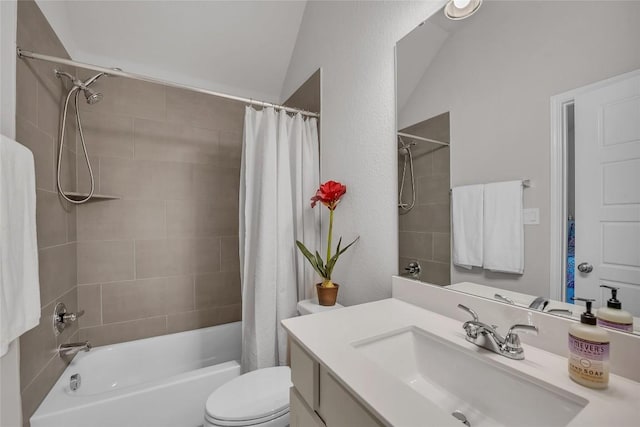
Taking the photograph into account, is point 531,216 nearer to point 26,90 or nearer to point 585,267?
point 585,267

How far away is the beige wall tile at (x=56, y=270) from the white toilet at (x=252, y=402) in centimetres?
99

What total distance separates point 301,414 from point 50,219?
1.57m

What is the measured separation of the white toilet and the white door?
1110mm

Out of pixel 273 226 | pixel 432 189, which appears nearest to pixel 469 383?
pixel 432 189

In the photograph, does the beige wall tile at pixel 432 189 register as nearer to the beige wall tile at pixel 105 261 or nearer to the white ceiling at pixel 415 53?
the white ceiling at pixel 415 53

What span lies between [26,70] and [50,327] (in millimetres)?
1207

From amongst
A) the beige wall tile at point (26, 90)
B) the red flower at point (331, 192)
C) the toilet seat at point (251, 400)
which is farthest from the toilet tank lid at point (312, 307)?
the beige wall tile at point (26, 90)

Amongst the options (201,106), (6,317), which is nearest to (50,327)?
(6,317)

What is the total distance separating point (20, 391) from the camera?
1067 mm

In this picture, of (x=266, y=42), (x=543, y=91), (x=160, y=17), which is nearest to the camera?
(x=543, y=91)

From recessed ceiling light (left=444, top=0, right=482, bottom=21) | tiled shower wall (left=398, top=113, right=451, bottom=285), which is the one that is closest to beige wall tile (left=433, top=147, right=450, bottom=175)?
tiled shower wall (left=398, top=113, right=451, bottom=285)

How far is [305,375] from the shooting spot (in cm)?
75

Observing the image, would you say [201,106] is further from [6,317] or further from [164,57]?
[6,317]

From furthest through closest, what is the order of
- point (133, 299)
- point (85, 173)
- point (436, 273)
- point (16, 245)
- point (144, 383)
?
point (133, 299) < point (85, 173) < point (144, 383) < point (436, 273) < point (16, 245)
